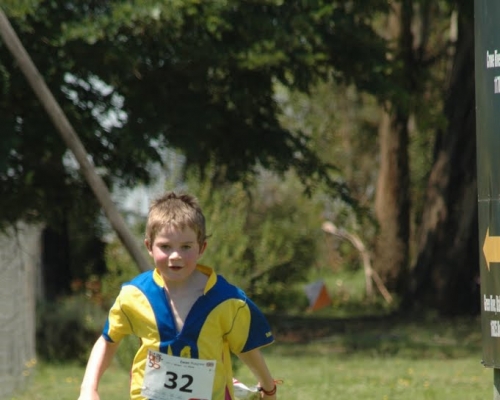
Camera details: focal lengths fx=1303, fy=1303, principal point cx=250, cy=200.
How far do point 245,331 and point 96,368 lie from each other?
602 mm

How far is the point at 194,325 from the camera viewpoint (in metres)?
5.09

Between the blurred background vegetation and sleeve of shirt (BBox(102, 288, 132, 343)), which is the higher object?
the blurred background vegetation

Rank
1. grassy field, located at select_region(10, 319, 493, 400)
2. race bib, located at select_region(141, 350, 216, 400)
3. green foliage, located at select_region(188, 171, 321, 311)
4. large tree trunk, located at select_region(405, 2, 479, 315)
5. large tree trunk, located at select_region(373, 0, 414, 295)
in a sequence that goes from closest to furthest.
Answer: race bib, located at select_region(141, 350, 216, 400)
grassy field, located at select_region(10, 319, 493, 400)
green foliage, located at select_region(188, 171, 321, 311)
large tree trunk, located at select_region(405, 2, 479, 315)
large tree trunk, located at select_region(373, 0, 414, 295)

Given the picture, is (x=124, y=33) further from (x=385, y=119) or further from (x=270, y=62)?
(x=385, y=119)

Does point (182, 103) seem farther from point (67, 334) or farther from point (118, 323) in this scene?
point (118, 323)

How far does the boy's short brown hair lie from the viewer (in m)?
4.98

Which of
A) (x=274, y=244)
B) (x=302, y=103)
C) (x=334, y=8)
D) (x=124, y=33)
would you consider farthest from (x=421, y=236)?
(x=302, y=103)

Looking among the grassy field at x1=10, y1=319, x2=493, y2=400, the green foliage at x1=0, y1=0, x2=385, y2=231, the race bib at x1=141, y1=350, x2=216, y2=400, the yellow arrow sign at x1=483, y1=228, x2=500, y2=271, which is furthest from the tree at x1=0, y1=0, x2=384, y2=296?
the race bib at x1=141, y1=350, x2=216, y2=400

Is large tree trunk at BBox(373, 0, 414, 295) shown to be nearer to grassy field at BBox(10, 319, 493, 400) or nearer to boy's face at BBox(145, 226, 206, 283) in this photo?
grassy field at BBox(10, 319, 493, 400)

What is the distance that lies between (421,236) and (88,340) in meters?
7.55

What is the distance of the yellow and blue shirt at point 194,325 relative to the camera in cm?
509

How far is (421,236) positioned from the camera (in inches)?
856

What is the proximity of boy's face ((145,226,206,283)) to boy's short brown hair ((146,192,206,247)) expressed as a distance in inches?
0.8

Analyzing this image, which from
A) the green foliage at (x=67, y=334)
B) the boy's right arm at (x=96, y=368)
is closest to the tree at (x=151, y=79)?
the green foliage at (x=67, y=334)
